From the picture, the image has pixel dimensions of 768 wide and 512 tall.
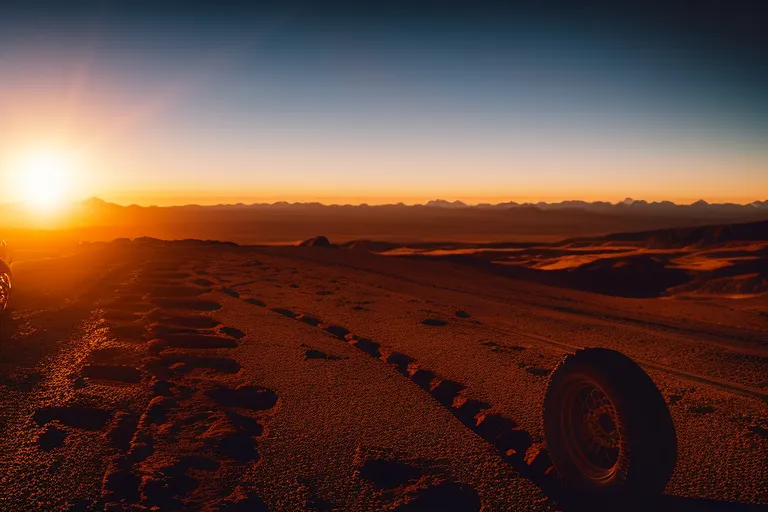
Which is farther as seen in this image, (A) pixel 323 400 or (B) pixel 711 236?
(B) pixel 711 236

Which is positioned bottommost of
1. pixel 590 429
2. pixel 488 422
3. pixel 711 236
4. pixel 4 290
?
pixel 488 422

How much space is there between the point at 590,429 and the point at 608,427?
5.4 inches

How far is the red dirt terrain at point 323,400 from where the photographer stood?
350 cm

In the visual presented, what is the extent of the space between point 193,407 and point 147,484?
1389mm

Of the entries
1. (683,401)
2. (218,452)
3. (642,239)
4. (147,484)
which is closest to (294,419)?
(218,452)

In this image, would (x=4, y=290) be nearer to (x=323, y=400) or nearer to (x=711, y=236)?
(x=323, y=400)

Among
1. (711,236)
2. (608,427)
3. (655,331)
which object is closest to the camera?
(608,427)

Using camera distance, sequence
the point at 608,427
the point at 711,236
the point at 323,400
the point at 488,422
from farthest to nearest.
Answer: the point at 711,236 → the point at 323,400 → the point at 488,422 → the point at 608,427

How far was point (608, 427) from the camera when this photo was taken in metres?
3.54

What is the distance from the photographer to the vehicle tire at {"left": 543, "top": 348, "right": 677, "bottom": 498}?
3.16m

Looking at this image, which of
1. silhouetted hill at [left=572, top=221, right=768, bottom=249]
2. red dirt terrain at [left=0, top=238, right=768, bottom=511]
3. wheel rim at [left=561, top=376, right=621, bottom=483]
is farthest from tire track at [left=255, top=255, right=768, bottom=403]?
silhouetted hill at [left=572, top=221, right=768, bottom=249]

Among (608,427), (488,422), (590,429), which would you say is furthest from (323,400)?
Answer: (608,427)

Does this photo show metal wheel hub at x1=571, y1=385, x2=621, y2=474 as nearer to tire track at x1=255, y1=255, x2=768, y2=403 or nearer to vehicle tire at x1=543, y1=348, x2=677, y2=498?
vehicle tire at x1=543, y1=348, x2=677, y2=498

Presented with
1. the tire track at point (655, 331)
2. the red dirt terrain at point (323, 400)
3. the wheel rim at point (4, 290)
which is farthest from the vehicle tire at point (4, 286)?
the tire track at point (655, 331)
